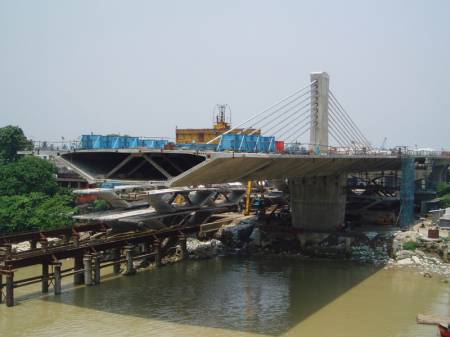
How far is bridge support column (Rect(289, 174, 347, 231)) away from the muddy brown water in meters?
6.97

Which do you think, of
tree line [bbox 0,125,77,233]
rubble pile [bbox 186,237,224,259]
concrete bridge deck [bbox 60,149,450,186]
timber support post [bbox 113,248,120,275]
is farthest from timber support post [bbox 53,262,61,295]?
rubble pile [bbox 186,237,224,259]

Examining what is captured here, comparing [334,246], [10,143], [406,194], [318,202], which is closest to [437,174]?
[406,194]

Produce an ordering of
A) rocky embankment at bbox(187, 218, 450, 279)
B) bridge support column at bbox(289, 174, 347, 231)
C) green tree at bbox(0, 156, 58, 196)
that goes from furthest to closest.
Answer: green tree at bbox(0, 156, 58, 196) < bridge support column at bbox(289, 174, 347, 231) < rocky embankment at bbox(187, 218, 450, 279)

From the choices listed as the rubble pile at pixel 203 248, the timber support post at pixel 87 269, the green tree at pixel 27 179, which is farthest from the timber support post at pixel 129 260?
the green tree at pixel 27 179

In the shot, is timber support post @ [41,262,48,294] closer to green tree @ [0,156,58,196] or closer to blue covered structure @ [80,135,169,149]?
blue covered structure @ [80,135,169,149]

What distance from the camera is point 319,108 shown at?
1432 inches

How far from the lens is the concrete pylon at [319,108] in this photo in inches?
1417

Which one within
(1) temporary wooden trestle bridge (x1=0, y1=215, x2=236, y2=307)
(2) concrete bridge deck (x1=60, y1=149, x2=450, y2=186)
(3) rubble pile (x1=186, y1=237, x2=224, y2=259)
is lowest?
(3) rubble pile (x1=186, y1=237, x2=224, y2=259)

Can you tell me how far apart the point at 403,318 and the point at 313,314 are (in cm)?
352

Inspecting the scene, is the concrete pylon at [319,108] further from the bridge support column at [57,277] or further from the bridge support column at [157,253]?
the bridge support column at [57,277]

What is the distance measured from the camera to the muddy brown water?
65.0 ft

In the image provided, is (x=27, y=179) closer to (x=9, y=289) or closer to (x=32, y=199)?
(x=32, y=199)

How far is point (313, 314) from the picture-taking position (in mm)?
21656

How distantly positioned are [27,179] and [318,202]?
73.4 ft
